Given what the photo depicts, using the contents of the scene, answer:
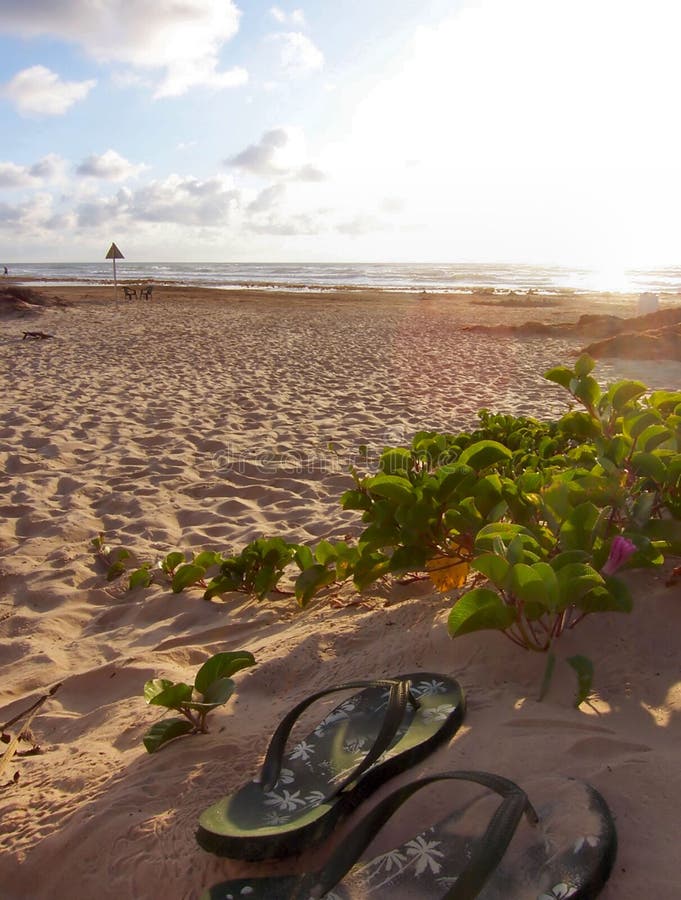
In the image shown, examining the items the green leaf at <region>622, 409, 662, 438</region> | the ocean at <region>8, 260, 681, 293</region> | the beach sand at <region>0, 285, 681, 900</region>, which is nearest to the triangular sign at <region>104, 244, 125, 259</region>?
the beach sand at <region>0, 285, 681, 900</region>

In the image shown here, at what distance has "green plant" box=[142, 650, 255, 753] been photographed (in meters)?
1.53

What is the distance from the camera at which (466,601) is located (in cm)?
146

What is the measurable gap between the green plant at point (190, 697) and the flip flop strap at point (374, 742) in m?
0.22

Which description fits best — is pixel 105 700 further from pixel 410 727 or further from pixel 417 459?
pixel 417 459

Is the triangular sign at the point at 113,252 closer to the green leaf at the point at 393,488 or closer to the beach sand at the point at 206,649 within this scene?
the beach sand at the point at 206,649

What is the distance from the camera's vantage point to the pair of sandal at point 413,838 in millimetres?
965

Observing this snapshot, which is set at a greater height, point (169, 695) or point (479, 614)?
point (479, 614)

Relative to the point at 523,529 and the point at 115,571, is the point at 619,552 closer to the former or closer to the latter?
the point at 523,529

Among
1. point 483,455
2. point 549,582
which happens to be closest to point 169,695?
point 549,582

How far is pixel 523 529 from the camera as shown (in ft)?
5.48

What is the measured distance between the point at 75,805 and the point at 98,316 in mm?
16211

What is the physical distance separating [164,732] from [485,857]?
871mm

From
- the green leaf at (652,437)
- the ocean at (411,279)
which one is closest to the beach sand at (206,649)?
the green leaf at (652,437)

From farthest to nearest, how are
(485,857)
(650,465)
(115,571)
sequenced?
(115,571)
(650,465)
(485,857)
